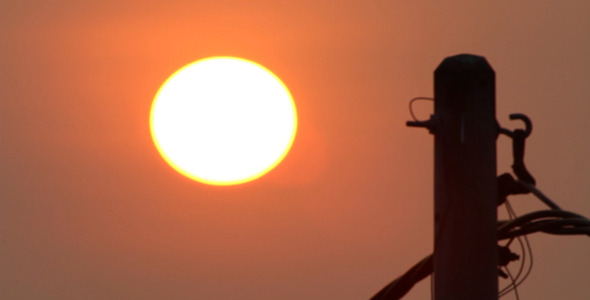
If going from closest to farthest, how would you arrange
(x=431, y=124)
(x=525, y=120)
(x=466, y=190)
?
(x=466, y=190) < (x=431, y=124) < (x=525, y=120)

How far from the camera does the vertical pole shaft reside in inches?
274

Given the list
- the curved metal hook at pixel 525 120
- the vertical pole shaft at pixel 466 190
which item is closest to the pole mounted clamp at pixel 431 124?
the vertical pole shaft at pixel 466 190

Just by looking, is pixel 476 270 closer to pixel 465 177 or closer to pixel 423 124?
pixel 465 177

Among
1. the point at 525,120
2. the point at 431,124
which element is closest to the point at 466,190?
the point at 431,124

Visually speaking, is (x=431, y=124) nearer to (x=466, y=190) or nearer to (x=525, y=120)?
(x=466, y=190)

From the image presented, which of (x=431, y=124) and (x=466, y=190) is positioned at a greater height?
(x=431, y=124)

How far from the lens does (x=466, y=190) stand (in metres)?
7.05

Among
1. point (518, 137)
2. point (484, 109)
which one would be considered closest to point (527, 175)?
point (518, 137)

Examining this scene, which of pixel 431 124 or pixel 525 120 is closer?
pixel 431 124

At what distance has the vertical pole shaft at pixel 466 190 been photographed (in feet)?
22.9

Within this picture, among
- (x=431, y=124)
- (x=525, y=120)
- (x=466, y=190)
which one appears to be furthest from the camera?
(x=525, y=120)

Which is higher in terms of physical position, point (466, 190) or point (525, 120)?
point (525, 120)

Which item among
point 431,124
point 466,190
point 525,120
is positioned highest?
point 525,120

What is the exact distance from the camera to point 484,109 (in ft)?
23.5
